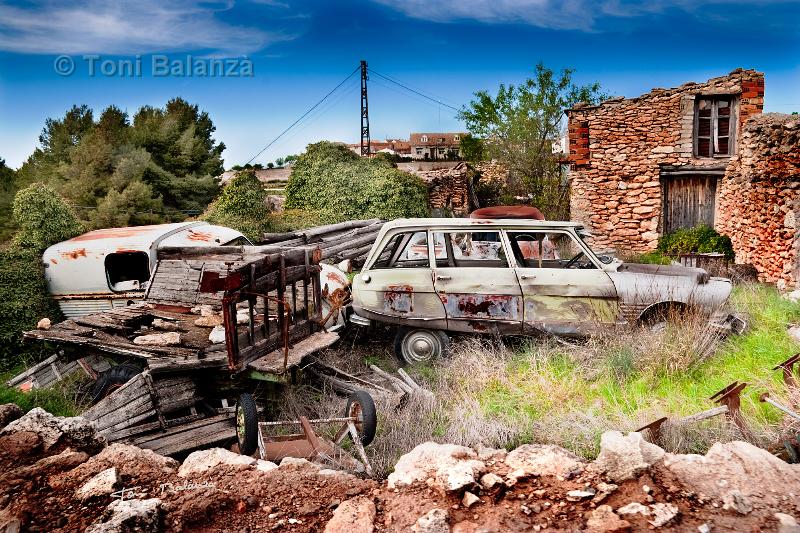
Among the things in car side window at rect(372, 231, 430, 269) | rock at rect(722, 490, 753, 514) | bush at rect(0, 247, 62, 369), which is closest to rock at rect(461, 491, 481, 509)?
rock at rect(722, 490, 753, 514)

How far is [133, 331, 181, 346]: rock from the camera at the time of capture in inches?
228

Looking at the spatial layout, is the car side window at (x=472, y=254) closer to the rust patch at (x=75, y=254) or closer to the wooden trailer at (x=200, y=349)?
the wooden trailer at (x=200, y=349)

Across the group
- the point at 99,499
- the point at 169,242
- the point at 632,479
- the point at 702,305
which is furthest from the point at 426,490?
the point at 169,242

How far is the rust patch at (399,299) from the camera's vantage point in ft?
22.4

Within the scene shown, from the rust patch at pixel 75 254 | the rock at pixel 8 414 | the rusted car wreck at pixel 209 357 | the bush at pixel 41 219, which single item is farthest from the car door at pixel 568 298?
the bush at pixel 41 219

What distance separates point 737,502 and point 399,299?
4.40 meters

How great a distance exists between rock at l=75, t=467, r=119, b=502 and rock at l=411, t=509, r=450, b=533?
1.82 m

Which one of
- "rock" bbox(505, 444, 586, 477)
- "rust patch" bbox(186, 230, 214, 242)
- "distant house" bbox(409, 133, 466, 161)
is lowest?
"rock" bbox(505, 444, 586, 477)

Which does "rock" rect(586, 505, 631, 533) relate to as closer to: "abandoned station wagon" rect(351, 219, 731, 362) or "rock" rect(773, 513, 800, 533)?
"rock" rect(773, 513, 800, 533)

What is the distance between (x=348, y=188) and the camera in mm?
17672

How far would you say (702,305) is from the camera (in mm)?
6391

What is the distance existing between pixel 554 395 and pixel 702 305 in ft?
8.04

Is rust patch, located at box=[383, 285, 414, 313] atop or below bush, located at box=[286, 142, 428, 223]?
below

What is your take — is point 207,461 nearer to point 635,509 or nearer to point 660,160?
point 635,509
